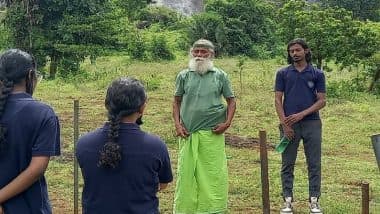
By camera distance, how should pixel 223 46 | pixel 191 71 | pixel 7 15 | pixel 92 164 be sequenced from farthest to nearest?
pixel 223 46, pixel 7 15, pixel 191 71, pixel 92 164

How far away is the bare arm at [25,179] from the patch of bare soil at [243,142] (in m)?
6.50

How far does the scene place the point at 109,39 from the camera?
18.3 metres

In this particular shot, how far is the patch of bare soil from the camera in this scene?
9.41 metres

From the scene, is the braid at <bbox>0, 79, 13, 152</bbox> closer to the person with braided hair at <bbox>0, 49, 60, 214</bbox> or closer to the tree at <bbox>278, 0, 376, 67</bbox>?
the person with braided hair at <bbox>0, 49, 60, 214</bbox>

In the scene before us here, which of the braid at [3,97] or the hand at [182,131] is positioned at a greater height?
the braid at [3,97]

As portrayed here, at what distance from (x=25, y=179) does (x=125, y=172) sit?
478 mm

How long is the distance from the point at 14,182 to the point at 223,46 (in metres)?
19.9

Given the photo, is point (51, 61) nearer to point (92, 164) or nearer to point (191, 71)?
point (191, 71)

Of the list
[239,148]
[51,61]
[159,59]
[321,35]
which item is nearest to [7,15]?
[51,61]

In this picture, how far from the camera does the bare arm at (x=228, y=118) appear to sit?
503 centimetres

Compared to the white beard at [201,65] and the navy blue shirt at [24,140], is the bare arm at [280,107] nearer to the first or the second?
the white beard at [201,65]

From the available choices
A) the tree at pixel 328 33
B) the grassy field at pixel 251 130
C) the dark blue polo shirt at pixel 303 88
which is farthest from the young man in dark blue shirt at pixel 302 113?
the tree at pixel 328 33

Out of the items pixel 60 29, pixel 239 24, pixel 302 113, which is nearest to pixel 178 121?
pixel 302 113

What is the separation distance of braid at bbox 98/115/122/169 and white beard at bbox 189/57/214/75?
2.22 meters
